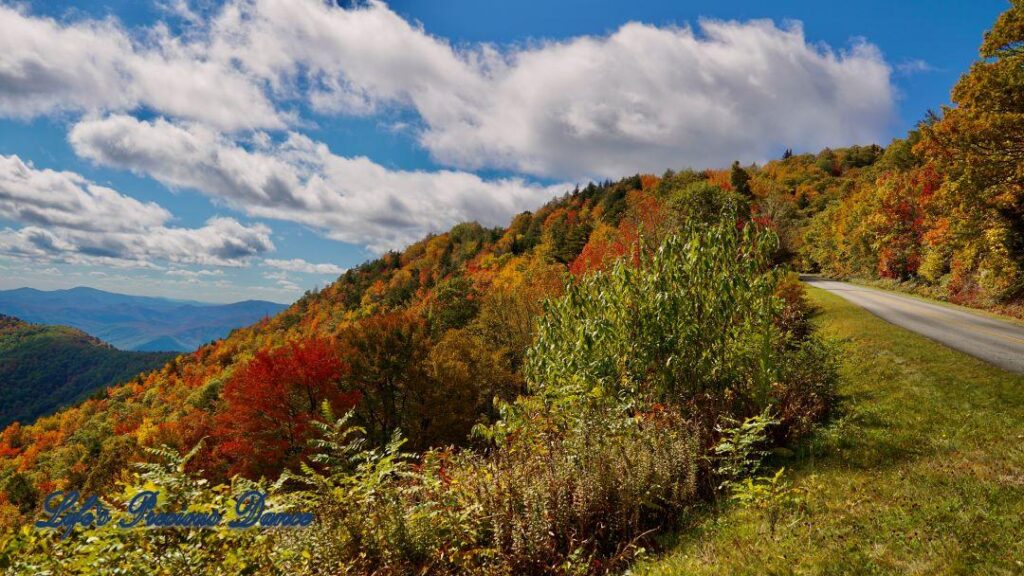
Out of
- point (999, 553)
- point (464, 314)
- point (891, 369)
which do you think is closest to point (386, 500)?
point (999, 553)

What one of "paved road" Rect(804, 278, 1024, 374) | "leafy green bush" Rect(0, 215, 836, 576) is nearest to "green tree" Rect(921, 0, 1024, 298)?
"paved road" Rect(804, 278, 1024, 374)

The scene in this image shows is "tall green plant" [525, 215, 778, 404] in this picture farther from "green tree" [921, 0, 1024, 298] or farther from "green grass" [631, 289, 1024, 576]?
"green tree" [921, 0, 1024, 298]

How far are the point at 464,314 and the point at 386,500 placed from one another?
37965mm

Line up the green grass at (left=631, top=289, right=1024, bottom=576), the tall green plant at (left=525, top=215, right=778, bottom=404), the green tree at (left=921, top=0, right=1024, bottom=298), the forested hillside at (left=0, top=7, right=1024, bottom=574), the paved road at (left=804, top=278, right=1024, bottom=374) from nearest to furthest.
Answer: the green grass at (left=631, top=289, right=1024, bottom=576)
the forested hillside at (left=0, top=7, right=1024, bottom=574)
the tall green plant at (left=525, top=215, right=778, bottom=404)
the paved road at (left=804, top=278, right=1024, bottom=374)
the green tree at (left=921, top=0, right=1024, bottom=298)

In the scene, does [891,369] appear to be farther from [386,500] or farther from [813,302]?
[813,302]

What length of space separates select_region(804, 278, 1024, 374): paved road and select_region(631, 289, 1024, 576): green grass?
3.99 metres

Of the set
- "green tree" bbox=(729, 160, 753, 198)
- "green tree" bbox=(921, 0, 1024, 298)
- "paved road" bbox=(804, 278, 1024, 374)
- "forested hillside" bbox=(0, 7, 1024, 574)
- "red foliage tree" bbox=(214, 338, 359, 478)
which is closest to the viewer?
"forested hillside" bbox=(0, 7, 1024, 574)

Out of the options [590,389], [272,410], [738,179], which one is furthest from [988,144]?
[738,179]

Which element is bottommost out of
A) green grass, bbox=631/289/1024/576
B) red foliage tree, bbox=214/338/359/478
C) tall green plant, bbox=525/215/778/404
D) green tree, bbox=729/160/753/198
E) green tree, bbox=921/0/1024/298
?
red foliage tree, bbox=214/338/359/478

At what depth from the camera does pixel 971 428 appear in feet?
23.7

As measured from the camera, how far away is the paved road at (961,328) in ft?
39.7

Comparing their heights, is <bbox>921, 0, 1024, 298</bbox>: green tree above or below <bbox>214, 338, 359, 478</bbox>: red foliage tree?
above

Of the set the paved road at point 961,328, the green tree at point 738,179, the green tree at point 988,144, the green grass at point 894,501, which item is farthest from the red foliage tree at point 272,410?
the green tree at point 738,179

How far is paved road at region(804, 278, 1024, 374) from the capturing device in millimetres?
12109
